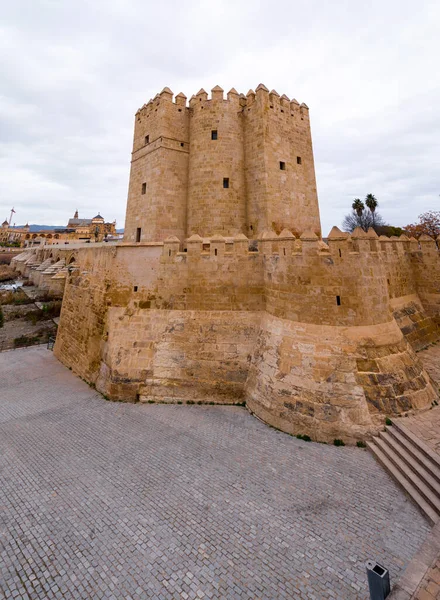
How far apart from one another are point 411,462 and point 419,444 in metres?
0.53

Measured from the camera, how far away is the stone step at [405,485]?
538cm

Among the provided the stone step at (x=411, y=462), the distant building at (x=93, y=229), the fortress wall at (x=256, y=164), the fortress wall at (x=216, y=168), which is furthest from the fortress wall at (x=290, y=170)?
the distant building at (x=93, y=229)

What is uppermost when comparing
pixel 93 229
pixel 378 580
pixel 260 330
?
pixel 93 229

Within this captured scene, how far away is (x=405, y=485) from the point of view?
6020 mm

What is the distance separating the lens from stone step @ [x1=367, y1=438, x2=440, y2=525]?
5.38 meters

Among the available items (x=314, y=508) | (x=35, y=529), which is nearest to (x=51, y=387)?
(x=35, y=529)

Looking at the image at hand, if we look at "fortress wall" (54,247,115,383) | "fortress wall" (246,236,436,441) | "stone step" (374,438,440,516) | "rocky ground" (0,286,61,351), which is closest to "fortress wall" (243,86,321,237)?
"fortress wall" (246,236,436,441)

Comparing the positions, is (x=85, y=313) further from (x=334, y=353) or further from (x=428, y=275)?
(x=428, y=275)

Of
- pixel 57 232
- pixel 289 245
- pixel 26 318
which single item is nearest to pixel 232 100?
pixel 289 245

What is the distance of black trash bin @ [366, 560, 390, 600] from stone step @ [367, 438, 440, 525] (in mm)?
2503

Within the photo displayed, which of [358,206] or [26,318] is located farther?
[358,206]

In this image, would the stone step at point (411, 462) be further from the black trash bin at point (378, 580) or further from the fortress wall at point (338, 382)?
the black trash bin at point (378, 580)

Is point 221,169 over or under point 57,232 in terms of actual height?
under

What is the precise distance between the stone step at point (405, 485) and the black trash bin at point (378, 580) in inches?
98.5
